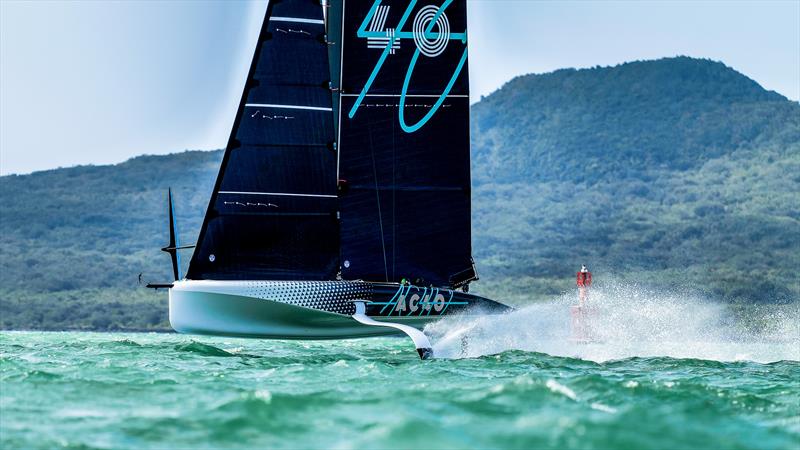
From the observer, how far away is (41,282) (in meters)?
187

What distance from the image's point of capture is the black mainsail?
30.1 meters

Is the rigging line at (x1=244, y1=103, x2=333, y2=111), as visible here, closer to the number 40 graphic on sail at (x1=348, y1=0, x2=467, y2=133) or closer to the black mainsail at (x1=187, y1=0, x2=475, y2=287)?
the black mainsail at (x1=187, y1=0, x2=475, y2=287)

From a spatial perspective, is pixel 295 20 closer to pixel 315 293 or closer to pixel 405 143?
pixel 405 143

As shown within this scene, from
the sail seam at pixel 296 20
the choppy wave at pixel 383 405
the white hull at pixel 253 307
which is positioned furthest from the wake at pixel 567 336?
the sail seam at pixel 296 20

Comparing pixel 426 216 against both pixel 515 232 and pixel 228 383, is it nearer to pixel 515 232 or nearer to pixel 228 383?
pixel 228 383

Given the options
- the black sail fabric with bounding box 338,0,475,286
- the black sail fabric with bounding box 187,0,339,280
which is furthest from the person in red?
the black sail fabric with bounding box 187,0,339,280

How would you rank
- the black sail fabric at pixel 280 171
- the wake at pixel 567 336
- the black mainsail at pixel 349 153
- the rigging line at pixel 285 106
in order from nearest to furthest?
the black sail fabric at pixel 280 171, the black mainsail at pixel 349 153, the rigging line at pixel 285 106, the wake at pixel 567 336

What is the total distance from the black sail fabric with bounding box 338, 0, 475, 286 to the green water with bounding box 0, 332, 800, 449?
7974 mm

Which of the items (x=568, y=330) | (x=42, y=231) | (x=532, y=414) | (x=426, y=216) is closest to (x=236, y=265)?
(x=426, y=216)

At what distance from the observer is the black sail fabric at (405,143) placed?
3158cm

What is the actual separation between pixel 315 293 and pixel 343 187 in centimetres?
286

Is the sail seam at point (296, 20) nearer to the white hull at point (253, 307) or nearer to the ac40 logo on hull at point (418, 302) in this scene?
the white hull at point (253, 307)

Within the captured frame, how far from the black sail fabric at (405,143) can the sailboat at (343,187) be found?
0.03 meters

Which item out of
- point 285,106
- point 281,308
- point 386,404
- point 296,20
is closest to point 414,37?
point 296,20
